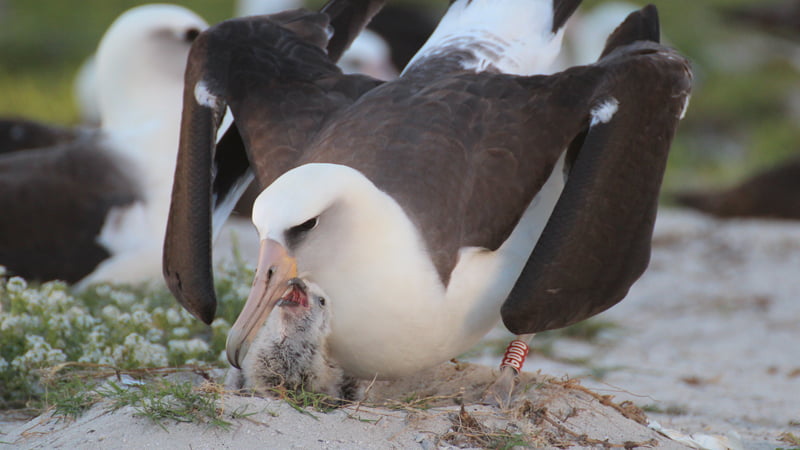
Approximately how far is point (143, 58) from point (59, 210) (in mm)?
1402

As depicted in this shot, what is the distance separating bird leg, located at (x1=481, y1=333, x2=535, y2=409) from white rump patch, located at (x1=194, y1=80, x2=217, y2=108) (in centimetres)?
152

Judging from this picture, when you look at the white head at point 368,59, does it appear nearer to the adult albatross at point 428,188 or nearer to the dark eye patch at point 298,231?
the adult albatross at point 428,188

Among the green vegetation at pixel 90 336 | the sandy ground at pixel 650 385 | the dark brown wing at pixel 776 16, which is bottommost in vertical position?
the green vegetation at pixel 90 336

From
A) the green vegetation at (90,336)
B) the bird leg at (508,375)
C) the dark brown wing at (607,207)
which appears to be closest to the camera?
the dark brown wing at (607,207)

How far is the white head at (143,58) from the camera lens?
25.7ft

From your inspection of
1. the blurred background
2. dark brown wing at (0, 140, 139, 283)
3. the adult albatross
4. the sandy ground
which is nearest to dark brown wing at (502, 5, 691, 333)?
the adult albatross

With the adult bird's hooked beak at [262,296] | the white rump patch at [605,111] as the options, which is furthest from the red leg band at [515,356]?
the adult bird's hooked beak at [262,296]

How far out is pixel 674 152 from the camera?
13.6 metres

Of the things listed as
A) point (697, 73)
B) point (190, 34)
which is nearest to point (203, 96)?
point (190, 34)

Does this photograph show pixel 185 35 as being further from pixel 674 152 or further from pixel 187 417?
pixel 674 152

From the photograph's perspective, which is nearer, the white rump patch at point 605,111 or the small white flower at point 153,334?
the white rump patch at point 605,111

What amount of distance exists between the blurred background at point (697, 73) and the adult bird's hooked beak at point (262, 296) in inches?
323

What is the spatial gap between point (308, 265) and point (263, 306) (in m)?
0.20

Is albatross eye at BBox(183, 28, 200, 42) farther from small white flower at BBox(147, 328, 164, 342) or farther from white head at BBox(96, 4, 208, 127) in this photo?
small white flower at BBox(147, 328, 164, 342)
